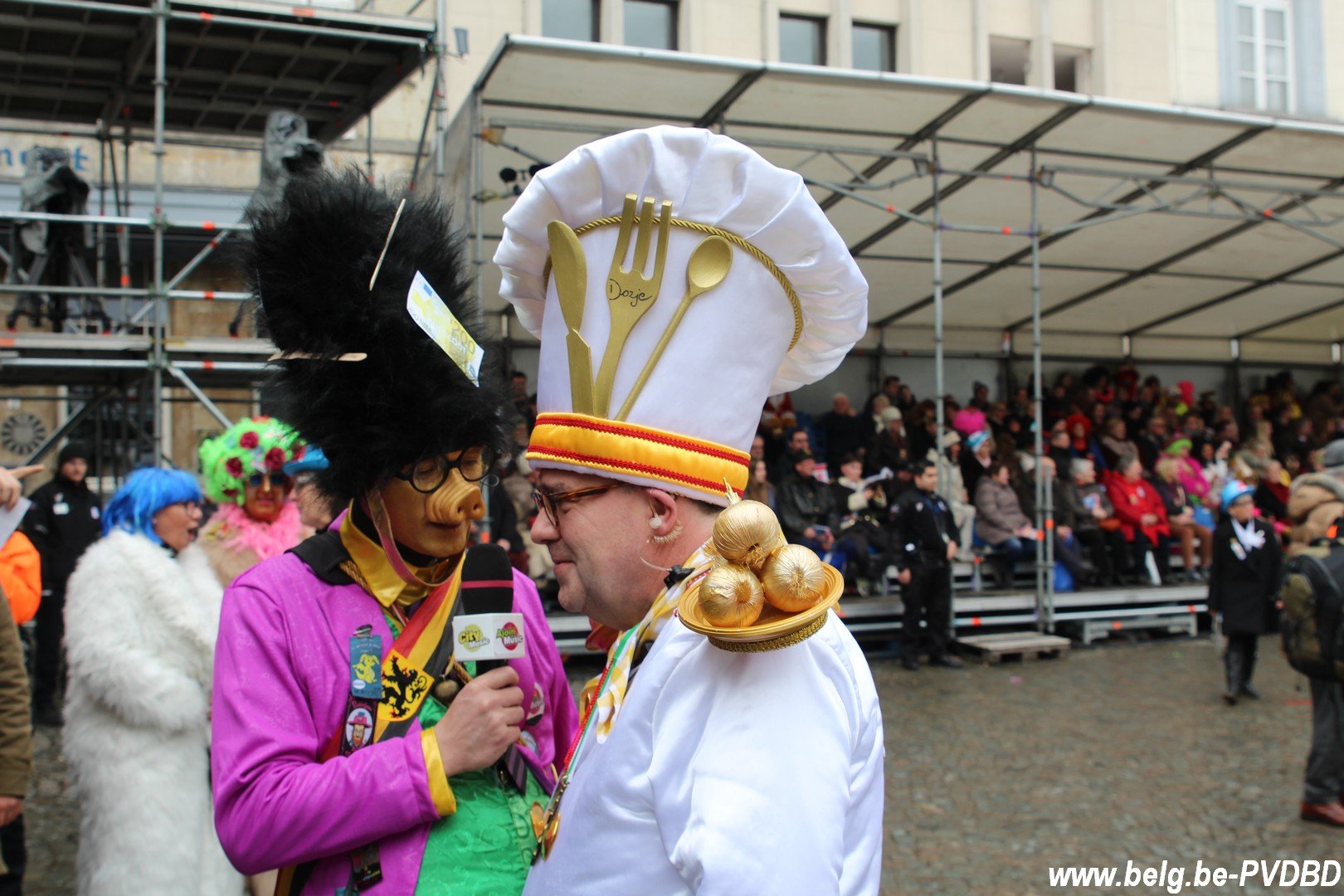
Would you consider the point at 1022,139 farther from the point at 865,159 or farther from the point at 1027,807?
the point at 1027,807

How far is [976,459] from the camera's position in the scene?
11.4 metres

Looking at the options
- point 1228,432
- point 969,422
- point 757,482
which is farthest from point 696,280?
point 1228,432

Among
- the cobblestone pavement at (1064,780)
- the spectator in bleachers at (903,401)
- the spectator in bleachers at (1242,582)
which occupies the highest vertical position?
the spectator in bleachers at (903,401)

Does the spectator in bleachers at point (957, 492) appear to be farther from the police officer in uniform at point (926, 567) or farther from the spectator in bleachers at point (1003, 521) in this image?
the police officer in uniform at point (926, 567)

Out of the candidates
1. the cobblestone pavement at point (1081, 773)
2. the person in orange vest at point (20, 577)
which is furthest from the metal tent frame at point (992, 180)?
the person in orange vest at point (20, 577)

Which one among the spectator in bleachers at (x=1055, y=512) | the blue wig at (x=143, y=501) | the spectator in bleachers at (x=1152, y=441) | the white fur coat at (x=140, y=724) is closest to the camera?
the white fur coat at (x=140, y=724)

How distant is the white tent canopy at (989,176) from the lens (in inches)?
313

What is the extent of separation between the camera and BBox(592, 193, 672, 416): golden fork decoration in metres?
1.49

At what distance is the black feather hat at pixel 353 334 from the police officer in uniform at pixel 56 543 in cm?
615

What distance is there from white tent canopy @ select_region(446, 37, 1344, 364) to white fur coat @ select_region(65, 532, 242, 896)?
463 cm

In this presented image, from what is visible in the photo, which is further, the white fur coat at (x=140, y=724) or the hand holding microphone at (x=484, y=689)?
the white fur coat at (x=140, y=724)

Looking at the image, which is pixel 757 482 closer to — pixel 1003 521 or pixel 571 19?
pixel 1003 521

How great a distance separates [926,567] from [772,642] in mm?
8299

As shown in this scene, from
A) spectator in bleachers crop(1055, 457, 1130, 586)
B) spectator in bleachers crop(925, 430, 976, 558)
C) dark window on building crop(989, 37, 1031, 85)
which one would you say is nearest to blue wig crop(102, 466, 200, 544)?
spectator in bleachers crop(925, 430, 976, 558)
